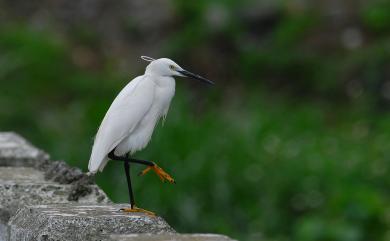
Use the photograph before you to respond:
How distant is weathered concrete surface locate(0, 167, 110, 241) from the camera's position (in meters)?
2.75

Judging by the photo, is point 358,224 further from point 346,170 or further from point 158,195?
point 158,195

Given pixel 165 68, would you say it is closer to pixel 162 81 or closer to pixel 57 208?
pixel 162 81

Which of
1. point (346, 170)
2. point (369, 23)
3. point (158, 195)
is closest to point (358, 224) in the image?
point (346, 170)

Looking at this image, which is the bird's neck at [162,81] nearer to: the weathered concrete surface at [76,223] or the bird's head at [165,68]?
the bird's head at [165,68]

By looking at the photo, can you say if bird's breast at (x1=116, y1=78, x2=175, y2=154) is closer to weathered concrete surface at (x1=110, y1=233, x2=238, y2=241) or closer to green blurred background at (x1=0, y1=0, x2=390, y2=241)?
weathered concrete surface at (x1=110, y1=233, x2=238, y2=241)

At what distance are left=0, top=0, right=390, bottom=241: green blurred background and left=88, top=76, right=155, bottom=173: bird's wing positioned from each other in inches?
110

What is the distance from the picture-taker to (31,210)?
2.53 m

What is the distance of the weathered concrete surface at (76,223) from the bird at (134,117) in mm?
149

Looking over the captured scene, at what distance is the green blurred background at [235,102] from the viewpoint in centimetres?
575

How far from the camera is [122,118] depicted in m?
2.70

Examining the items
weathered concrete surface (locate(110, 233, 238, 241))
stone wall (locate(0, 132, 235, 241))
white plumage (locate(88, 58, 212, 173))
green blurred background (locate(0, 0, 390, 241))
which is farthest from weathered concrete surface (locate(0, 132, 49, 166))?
green blurred background (locate(0, 0, 390, 241))

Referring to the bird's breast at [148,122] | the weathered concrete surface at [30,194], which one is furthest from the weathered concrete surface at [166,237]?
the weathered concrete surface at [30,194]

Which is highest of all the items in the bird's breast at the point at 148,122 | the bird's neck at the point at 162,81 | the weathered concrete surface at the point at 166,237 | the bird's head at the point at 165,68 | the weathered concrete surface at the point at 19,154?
the bird's head at the point at 165,68

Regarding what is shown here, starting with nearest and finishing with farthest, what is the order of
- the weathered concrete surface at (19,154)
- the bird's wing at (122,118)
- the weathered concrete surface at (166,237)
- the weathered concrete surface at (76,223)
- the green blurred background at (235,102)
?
the weathered concrete surface at (166,237), the weathered concrete surface at (76,223), the bird's wing at (122,118), the weathered concrete surface at (19,154), the green blurred background at (235,102)
